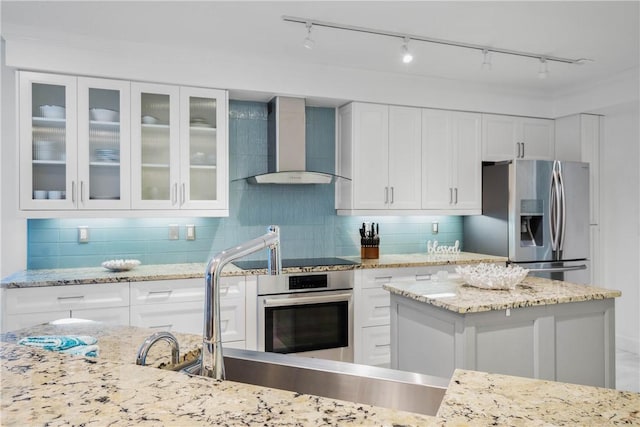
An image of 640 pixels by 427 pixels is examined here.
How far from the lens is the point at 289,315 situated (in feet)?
11.0

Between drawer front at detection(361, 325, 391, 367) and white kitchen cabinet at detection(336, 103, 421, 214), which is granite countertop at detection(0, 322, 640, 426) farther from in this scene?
white kitchen cabinet at detection(336, 103, 421, 214)

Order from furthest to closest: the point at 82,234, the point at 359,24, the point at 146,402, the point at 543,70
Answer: the point at 543,70, the point at 82,234, the point at 359,24, the point at 146,402

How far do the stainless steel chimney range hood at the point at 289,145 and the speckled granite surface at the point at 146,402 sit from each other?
276 cm

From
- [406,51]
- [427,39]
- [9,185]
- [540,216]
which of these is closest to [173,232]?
[9,185]

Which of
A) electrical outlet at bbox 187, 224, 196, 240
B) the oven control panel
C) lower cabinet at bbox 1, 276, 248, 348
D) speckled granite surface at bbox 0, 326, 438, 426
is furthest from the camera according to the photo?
electrical outlet at bbox 187, 224, 196, 240

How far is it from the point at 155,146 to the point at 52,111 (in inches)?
27.6

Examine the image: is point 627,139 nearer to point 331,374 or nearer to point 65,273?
point 331,374

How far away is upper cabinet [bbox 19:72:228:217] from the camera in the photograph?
9.96 ft

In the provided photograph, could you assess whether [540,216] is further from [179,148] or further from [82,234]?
[82,234]

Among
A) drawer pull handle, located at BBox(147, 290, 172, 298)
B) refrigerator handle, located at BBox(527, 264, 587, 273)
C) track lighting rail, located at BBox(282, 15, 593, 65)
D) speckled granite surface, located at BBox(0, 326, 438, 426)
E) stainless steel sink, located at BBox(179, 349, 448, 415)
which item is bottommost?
drawer pull handle, located at BBox(147, 290, 172, 298)

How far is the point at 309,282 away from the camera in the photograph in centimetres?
341

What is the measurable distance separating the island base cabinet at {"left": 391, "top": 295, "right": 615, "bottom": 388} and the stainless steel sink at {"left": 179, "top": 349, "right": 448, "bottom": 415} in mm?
1007

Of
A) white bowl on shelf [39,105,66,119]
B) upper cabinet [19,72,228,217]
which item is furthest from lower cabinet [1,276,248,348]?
white bowl on shelf [39,105,66,119]

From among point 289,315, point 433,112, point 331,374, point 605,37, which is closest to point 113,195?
point 289,315
